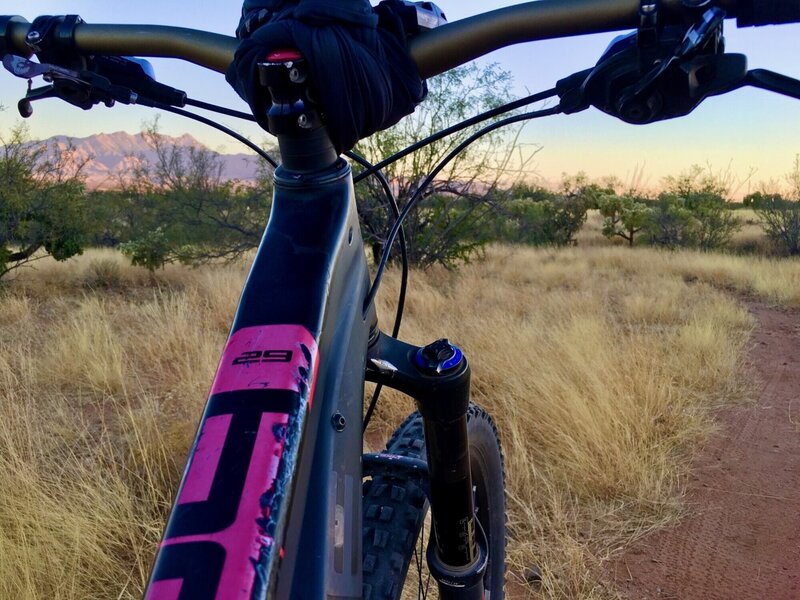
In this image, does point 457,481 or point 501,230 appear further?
point 501,230

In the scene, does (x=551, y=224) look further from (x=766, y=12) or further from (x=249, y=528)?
(x=249, y=528)

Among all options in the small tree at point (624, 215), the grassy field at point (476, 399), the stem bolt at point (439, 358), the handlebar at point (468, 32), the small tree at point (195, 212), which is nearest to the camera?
the handlebar at point (468, 32)

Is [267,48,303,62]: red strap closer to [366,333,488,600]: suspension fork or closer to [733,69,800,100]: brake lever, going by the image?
[366,333,488,600]: suspension fork

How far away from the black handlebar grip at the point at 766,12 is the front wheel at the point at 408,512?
0.81 metres

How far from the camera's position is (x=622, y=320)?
6699mm

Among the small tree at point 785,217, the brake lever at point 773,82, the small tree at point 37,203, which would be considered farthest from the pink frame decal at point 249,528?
the small tree at point 785,217

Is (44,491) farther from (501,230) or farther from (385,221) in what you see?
(501,230)

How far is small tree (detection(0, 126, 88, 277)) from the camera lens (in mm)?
8023

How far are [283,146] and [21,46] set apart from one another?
600mm

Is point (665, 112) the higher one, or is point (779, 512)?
point (665, 112)

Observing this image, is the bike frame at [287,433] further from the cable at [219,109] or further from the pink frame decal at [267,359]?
the cable at [219,109]

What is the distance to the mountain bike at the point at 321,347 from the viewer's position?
1.86 ft

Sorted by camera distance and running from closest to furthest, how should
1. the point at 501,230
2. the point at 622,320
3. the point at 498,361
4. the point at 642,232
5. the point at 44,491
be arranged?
the point at 44,491 < the point at 498,361 < the point at 622,320 < the point at 501,230 < the point at 642,232

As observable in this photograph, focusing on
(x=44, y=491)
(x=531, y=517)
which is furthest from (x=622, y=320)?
(x=44, y=491)
